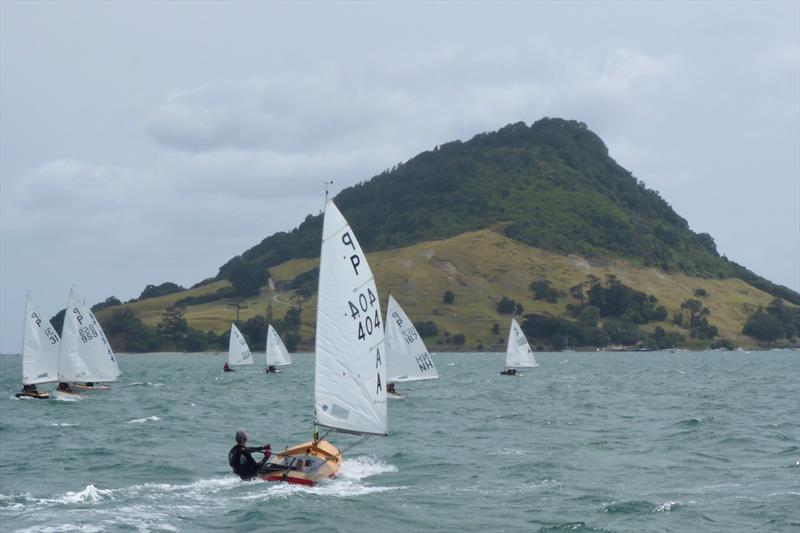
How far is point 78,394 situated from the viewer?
62.2 metres

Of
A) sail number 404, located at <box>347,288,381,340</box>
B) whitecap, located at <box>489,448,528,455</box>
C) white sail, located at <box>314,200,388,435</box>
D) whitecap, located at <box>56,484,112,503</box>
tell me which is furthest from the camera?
whitecap, located at <box>489,448,528,455</box>

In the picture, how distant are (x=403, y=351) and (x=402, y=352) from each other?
81mm

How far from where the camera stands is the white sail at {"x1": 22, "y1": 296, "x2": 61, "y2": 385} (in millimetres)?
61125

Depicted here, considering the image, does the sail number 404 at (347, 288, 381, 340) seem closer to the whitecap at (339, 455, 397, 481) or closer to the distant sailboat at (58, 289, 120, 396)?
the whitecap at (339, 455, 397, 481)

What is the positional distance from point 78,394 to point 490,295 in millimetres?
135756

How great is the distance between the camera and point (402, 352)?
5891cm

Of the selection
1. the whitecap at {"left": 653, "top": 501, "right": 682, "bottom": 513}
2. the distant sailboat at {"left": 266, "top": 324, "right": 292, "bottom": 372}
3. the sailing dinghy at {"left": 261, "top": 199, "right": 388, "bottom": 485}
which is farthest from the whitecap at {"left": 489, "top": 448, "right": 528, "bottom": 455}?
the distant sailboat at {"left": 266, "top": 324, "right": 292, "bottom": 372}

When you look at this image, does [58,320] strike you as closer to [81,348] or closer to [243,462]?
[81,348]

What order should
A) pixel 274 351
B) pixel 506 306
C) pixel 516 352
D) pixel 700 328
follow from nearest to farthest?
pixel 516 352
pixel 274 351
pixel 506 306
pixel 700 328

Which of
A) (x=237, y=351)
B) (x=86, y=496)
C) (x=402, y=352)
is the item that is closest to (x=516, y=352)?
(x=237, y=351)

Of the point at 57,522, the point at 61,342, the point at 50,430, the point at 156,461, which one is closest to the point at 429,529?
the point at 57,522

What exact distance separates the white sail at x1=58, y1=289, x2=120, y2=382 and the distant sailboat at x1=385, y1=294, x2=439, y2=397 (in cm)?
1634

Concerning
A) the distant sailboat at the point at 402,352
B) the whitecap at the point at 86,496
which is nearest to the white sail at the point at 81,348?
the distant sailboat at the point at 402,352

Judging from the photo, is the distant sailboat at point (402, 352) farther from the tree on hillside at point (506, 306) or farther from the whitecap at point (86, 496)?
the tree on hillside at point (506, 306)
